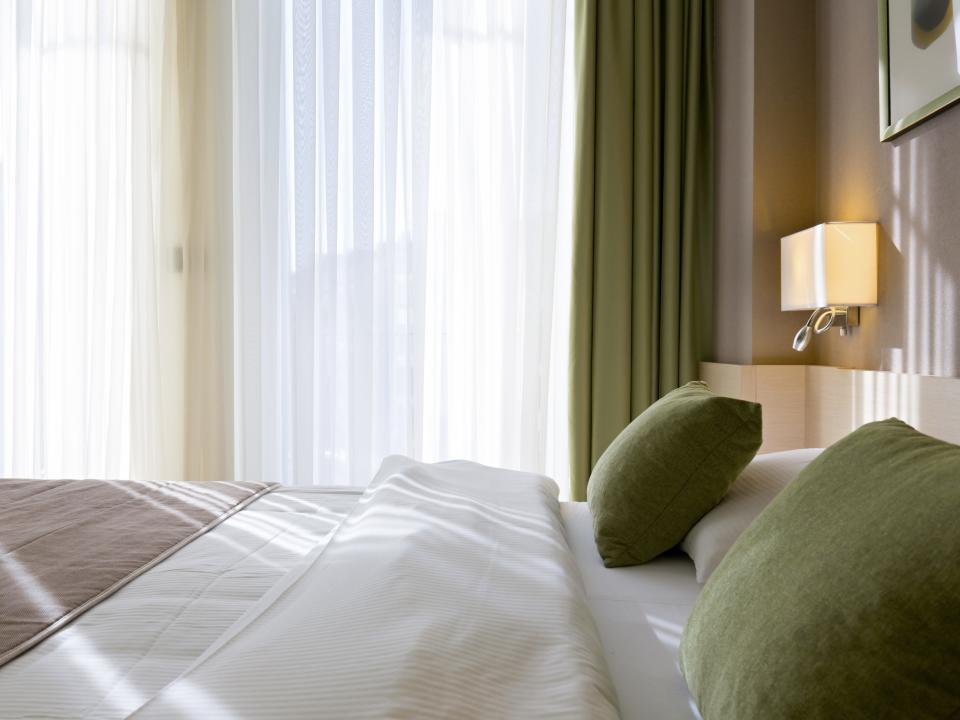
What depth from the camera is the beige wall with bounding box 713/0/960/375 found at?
76.1 inches

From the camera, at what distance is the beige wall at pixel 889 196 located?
1.88 meters

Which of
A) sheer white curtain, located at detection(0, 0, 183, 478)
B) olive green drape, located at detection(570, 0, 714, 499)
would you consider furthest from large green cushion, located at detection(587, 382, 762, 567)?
sheer white curtain, located at detection(0, 0, 183, 478)

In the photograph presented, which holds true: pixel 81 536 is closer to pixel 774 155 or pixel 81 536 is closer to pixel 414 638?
pixel 414 638

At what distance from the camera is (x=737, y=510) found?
1435mm

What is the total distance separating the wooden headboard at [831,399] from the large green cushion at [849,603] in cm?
94

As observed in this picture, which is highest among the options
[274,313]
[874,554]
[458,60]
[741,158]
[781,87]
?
[458,60]

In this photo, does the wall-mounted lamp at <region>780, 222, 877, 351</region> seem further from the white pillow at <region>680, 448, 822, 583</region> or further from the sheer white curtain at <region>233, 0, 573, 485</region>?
the sheer white curtain at <region>233, 0, 573, 485</region>

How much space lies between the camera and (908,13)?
2.00 metres

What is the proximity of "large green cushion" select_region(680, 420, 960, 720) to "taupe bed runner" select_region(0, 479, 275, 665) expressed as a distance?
874 mm

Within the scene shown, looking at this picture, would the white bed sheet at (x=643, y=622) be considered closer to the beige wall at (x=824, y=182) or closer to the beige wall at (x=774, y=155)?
the beige wall at (x=824, y=182)

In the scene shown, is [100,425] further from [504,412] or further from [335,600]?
[335,600]

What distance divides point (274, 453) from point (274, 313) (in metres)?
0.61

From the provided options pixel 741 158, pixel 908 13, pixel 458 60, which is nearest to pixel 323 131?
pixel 458 60

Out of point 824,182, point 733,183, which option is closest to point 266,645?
point 824,182
